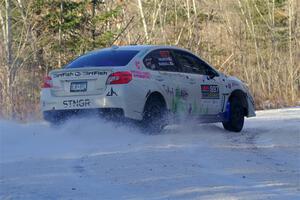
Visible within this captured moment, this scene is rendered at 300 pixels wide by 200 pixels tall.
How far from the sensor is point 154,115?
1178cm

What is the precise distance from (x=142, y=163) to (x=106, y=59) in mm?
3311

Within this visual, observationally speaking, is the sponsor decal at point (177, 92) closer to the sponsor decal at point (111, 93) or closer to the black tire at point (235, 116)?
the sponsor decal at point (111, 93)

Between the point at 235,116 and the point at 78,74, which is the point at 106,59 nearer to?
the point at 78,74

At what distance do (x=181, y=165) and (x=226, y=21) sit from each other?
28553mm

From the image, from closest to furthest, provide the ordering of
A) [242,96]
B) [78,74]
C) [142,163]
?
1. [142,163]
2. [78,74]
3. [242,96]

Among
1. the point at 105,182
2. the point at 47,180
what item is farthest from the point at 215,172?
the point at 47,180

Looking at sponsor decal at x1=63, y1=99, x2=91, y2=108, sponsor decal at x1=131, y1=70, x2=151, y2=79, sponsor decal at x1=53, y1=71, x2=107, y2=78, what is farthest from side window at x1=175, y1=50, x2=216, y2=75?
sponsor decal at x1=63, y1=99, x2=91, y2=108

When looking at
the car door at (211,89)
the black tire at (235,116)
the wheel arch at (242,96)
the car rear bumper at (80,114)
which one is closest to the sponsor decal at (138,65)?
the car rear bumper at (80,114)

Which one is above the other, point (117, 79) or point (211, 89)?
point (117, 79)

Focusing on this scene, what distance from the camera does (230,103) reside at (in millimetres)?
13727

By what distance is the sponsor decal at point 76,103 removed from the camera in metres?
11.4

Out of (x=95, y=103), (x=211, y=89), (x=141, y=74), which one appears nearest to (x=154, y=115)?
(x=141, y=74)

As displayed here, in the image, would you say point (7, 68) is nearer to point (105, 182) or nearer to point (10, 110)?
point (10, 110)

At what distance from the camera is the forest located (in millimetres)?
23047
